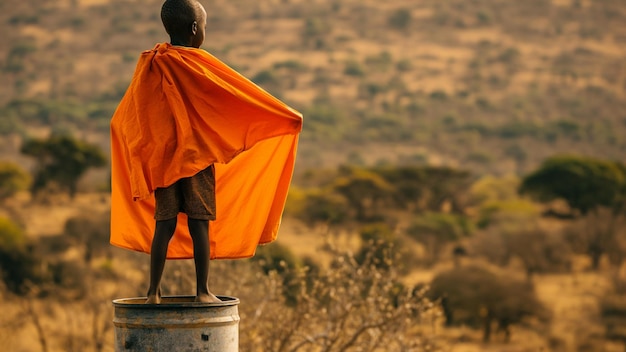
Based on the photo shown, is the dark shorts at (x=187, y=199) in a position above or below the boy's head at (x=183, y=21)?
below

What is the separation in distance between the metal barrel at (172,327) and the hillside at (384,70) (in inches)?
1651

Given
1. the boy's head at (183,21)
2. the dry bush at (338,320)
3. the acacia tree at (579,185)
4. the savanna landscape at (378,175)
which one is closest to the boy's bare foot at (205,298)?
the boy's head at (183,21)

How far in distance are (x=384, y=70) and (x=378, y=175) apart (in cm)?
3067

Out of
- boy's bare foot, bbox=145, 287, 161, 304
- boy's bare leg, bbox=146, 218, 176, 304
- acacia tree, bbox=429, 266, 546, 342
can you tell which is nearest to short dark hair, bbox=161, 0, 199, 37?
boy's bare leg, bbox=146, 218, 176, 304

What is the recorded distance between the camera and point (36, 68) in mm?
63531

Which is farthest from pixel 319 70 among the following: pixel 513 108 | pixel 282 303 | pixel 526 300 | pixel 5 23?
pixel 282 303

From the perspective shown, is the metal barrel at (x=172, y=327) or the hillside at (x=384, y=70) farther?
the hillside at (x=384, y=70)

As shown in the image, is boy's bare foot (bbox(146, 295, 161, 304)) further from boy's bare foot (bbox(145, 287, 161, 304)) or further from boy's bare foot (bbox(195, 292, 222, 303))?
boy's bare foot (bbox(195, 292, 222, 303))

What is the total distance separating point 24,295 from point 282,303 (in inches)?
389

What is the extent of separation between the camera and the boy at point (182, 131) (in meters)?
4.98

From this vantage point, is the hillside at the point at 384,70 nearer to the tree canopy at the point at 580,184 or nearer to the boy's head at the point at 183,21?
the tree canopy at the point at 580,184

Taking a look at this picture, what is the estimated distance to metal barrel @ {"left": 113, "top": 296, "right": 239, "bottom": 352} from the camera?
4.71m

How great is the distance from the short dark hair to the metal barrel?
4.02ft

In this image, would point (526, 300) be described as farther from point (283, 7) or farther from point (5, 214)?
point (283, 7)
